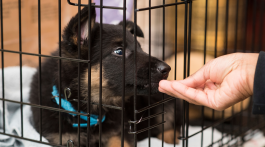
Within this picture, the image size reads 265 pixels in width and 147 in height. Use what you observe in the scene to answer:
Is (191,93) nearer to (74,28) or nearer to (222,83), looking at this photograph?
(222,83)

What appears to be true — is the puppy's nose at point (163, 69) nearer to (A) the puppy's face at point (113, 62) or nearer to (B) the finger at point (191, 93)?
(A) the puppy's face at point (113, 62)

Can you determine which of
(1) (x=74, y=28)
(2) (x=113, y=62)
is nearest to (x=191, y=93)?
(2) (x=113, y=62)

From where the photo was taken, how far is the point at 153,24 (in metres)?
4.84

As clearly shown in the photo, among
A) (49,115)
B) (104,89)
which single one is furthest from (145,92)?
(49,115)

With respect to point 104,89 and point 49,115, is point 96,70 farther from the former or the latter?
point 49,115

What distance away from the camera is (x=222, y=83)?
4.79ft

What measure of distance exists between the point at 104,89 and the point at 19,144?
0.78 meters

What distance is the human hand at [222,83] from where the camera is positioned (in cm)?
139

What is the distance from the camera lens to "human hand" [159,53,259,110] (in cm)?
139

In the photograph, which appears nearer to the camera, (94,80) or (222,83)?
(222,83)

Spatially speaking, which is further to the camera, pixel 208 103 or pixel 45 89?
pixel 45 89

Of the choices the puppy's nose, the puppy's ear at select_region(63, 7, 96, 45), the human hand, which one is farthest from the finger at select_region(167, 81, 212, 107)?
the puppy's ear at select_region(63, 7, 96, 45)

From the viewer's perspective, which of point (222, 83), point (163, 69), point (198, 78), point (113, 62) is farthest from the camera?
point (113, 62)

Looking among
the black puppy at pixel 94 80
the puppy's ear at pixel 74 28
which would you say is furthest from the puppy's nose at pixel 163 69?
the puppy's ear at pixel 74 28
